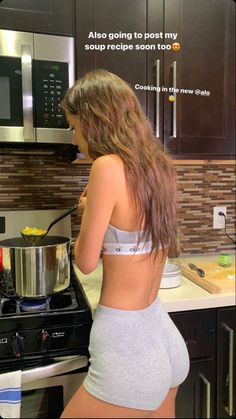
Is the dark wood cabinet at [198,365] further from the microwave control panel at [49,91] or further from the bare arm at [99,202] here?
the microwave control panel at [49,91]

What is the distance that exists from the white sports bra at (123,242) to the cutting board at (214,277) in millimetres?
456

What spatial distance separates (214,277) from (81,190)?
2.12ft

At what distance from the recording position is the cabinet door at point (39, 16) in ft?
3.68

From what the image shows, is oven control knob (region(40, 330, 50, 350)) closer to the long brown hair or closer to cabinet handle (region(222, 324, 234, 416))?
the long brown hair

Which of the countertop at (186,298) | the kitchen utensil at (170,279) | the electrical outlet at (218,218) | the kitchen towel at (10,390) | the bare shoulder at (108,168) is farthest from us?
the electrical outlet at (218,218)

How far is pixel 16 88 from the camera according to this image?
115cm

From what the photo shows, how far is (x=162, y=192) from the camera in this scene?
81 cm

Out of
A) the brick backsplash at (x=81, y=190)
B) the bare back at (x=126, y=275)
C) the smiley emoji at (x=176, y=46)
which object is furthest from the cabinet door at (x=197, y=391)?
the smiley emoji at (x=176, y=46)

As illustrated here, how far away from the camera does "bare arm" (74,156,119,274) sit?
75 cm

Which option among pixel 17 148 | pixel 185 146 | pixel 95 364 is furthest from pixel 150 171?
pixel 17 148

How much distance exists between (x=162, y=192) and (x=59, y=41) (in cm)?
68

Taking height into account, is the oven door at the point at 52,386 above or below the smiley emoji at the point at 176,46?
below

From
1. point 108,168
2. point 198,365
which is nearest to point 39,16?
point 108,168

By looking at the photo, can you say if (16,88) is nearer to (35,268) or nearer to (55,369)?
(35,268)
